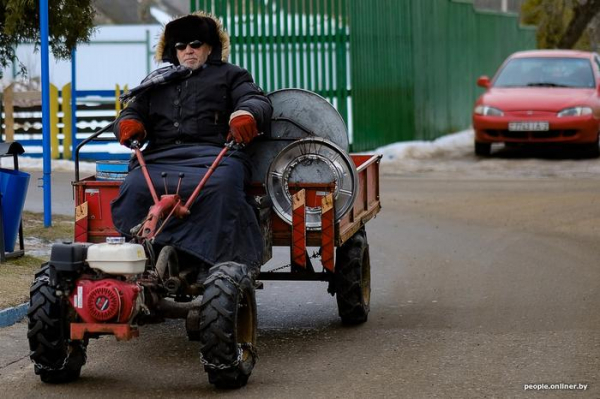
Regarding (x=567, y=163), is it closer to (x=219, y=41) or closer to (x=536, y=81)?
(x=536, y=81)

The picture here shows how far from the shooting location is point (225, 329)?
6.99 m

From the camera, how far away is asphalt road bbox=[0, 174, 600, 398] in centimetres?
736

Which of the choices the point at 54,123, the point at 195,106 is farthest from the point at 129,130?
the point at 54,123

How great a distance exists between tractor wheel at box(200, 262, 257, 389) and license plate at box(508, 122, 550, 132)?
1451 cm

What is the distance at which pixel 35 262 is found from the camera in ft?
36.8

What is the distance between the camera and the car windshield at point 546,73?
22.8 meters

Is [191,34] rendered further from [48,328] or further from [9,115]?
[9,115]

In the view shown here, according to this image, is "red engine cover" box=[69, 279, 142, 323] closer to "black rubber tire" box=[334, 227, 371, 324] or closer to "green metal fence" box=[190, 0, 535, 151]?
"black rubber tire" box=[334, 227, 371, 324]

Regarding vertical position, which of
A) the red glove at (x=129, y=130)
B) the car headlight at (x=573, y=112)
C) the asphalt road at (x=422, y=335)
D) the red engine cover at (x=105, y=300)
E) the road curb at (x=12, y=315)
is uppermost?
the car headlight at (x=573, y=112)

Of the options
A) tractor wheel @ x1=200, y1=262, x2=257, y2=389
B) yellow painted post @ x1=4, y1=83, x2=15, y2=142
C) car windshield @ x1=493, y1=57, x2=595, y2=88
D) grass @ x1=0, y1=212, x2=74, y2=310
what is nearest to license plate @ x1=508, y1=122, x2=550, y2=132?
car windshield @ x1=493, y1=57, x2=595, y2=88

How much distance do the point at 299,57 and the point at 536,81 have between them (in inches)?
159

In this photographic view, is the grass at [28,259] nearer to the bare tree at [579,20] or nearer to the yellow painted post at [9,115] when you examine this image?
the yellow painted post at [9,115]

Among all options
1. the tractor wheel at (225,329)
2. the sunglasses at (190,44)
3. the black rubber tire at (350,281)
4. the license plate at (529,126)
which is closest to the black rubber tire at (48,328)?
the tractor wheel at (225,329)

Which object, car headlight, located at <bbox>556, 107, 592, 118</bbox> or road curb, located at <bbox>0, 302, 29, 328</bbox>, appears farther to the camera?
car headlight, located at <bbox>556, 107, 592, 118</bbox>
